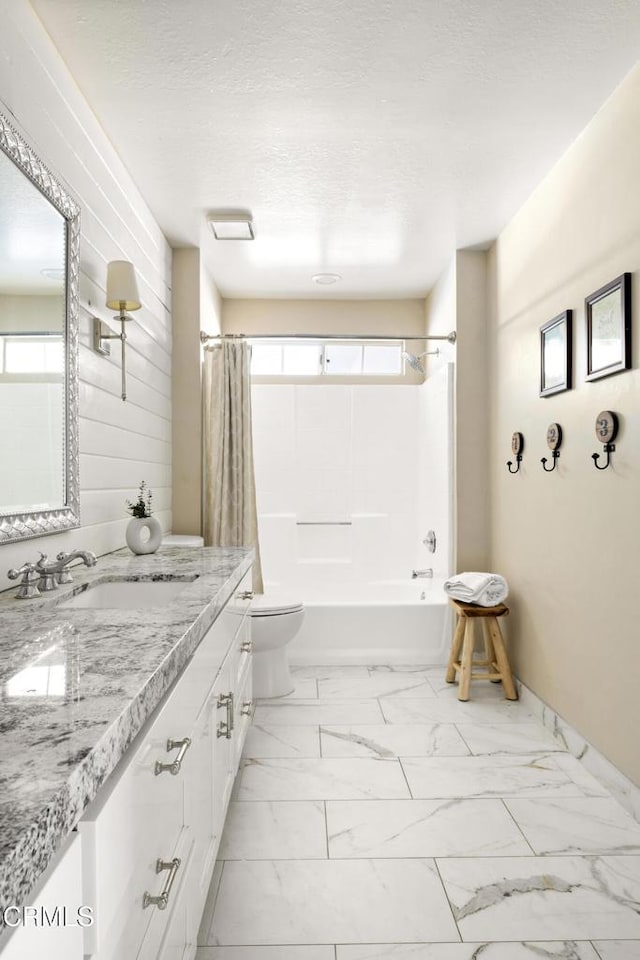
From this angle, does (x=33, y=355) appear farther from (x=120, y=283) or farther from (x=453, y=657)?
(x=453, y=657)

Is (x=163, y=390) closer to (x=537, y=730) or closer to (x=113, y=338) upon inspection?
(x=113, y=338)

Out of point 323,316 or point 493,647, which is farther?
point 323,316

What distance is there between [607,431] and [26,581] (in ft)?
6.08

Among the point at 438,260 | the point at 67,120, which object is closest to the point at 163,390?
the point at 67,120

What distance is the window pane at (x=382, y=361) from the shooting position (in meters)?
4.83

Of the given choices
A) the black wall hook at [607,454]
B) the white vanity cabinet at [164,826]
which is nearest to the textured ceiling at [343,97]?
the black wall hook at [607,454]

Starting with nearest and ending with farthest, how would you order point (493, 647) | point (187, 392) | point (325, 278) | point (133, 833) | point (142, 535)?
point (133, 833)
point (142, 535)
point (493, 647)
point (187, 392)
point (325, 278)

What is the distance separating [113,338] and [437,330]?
97.5 inches

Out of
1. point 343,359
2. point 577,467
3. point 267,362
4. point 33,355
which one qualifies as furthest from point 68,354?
point 343,359

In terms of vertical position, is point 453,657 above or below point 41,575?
below

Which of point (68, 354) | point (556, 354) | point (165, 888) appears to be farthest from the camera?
point (556, 354)

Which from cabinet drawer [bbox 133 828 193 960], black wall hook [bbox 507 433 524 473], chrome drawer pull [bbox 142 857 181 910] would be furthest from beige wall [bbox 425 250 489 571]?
chrome drawer pull [bbox 142 857 181 910]

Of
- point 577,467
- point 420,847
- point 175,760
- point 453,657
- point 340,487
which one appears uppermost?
point 577,467

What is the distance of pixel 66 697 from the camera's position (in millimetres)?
852
